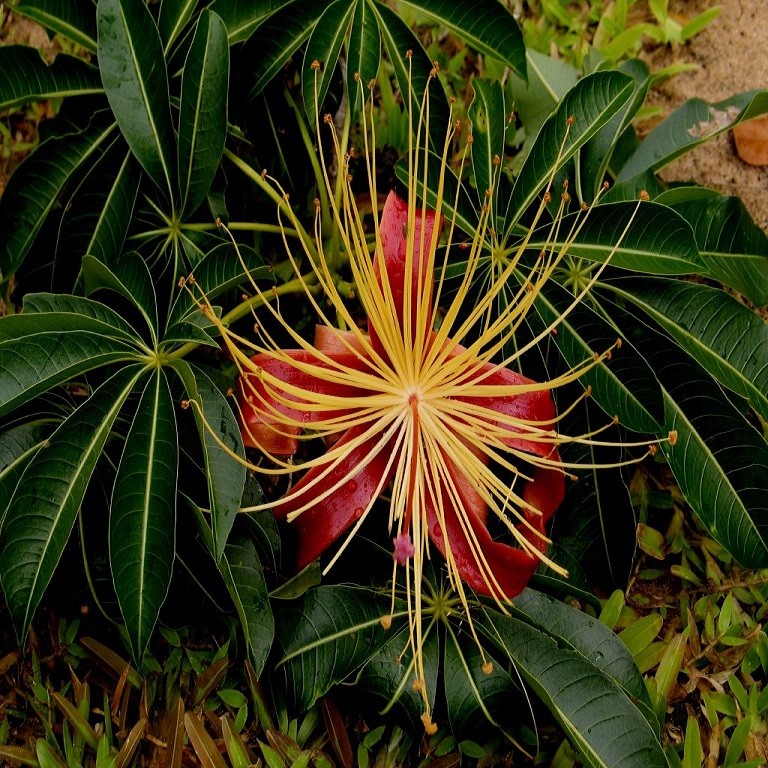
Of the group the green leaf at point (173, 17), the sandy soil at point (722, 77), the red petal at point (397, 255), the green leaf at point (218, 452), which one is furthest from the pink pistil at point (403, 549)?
the sandy soil at point (722, 77)

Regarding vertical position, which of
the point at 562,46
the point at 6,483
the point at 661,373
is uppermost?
the point at 562,46

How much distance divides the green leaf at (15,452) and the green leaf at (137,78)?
0.46m

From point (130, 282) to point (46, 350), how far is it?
21 cm

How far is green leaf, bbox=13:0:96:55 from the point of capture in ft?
4.68

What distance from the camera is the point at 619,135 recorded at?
1.58m

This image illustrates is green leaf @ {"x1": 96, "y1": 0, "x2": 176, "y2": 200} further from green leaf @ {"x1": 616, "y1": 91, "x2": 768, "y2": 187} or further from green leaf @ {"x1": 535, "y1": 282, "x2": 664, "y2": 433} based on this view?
green leaf @ {"x1": 616, "y1": 91, "x2": 768, "y2": 187}

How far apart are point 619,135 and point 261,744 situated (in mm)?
1218

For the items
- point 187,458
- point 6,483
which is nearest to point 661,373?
point 187,458

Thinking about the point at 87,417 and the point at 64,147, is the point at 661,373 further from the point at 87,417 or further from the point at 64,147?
the point at 64,147

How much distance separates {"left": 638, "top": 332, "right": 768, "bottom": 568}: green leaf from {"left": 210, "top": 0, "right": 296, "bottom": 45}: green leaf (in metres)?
0.83

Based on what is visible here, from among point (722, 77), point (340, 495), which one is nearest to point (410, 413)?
point (340, 495)

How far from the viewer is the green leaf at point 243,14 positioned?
1.48 metres

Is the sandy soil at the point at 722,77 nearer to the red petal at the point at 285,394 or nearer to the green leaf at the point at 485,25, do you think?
the green leaf at the point at 485,25

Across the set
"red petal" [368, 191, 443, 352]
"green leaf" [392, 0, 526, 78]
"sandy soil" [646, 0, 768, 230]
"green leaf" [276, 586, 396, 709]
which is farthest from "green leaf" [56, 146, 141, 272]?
"sandy soil" [646, 0, 768, 230]
